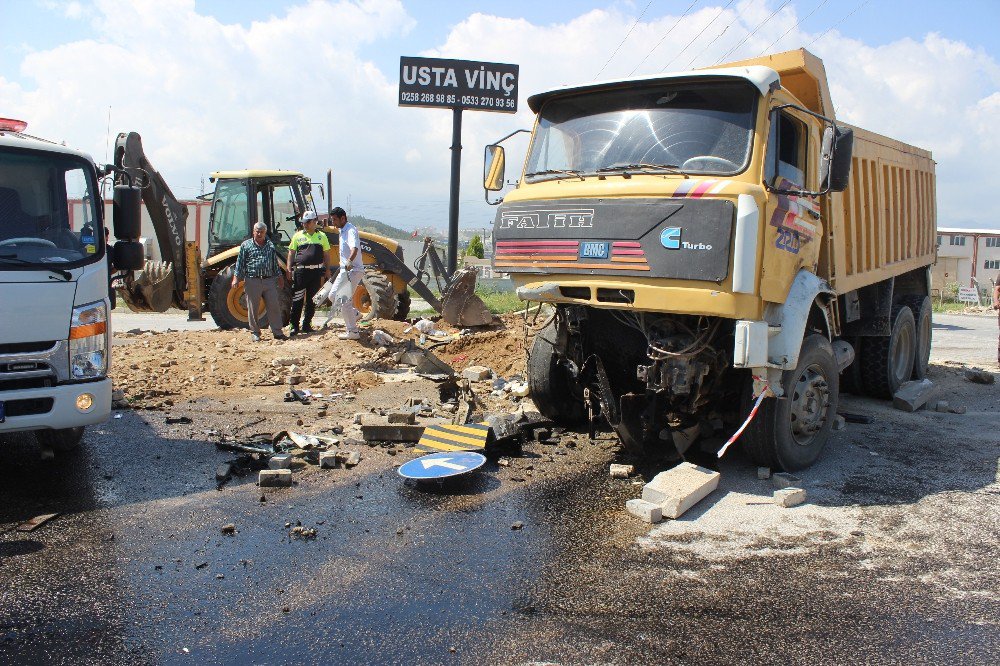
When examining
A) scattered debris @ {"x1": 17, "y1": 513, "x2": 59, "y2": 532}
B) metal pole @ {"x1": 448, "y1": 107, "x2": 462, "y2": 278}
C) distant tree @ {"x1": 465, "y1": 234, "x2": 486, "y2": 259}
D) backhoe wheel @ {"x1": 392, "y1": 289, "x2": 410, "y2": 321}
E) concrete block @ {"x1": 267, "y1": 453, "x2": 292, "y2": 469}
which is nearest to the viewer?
scattered debris @ {"x1": 17, "y1": 513, "x2": 59, "y2": 532}

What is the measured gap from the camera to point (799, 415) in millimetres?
5969

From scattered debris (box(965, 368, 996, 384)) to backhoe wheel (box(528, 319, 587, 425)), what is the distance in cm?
582

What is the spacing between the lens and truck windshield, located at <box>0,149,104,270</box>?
539cm

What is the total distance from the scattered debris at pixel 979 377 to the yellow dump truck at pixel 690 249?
4.11m

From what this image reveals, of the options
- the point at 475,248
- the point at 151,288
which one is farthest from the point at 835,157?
the point at 475,248

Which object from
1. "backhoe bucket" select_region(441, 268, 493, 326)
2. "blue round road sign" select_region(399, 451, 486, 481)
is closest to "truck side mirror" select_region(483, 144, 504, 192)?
"blue round road sign" select_region(399, 451, 486, 481)

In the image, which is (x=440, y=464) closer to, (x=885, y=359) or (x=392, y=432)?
(x=392, y=432)

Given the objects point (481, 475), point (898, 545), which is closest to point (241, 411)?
point (481, 475)

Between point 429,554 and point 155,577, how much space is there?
4.69 ft

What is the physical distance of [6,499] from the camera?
5219mm

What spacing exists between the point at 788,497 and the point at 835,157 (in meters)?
2.37

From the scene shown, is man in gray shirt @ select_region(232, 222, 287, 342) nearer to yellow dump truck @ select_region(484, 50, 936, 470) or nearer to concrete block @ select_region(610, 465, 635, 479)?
yellow dump truck @ select_region(484, 50, 936, 470)

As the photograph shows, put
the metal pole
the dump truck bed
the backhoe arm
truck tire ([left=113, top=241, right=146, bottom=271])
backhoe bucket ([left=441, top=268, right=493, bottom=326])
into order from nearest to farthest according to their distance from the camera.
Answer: truck tire ([left=113, top=241, right=146, bottom=271])
the dump truck bed
the backhoe arm
backhoe bucket ([left=441, top=268, right=493, bottom=326])
the metal pole

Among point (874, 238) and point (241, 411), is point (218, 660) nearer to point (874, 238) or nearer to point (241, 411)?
point (241, 411)
